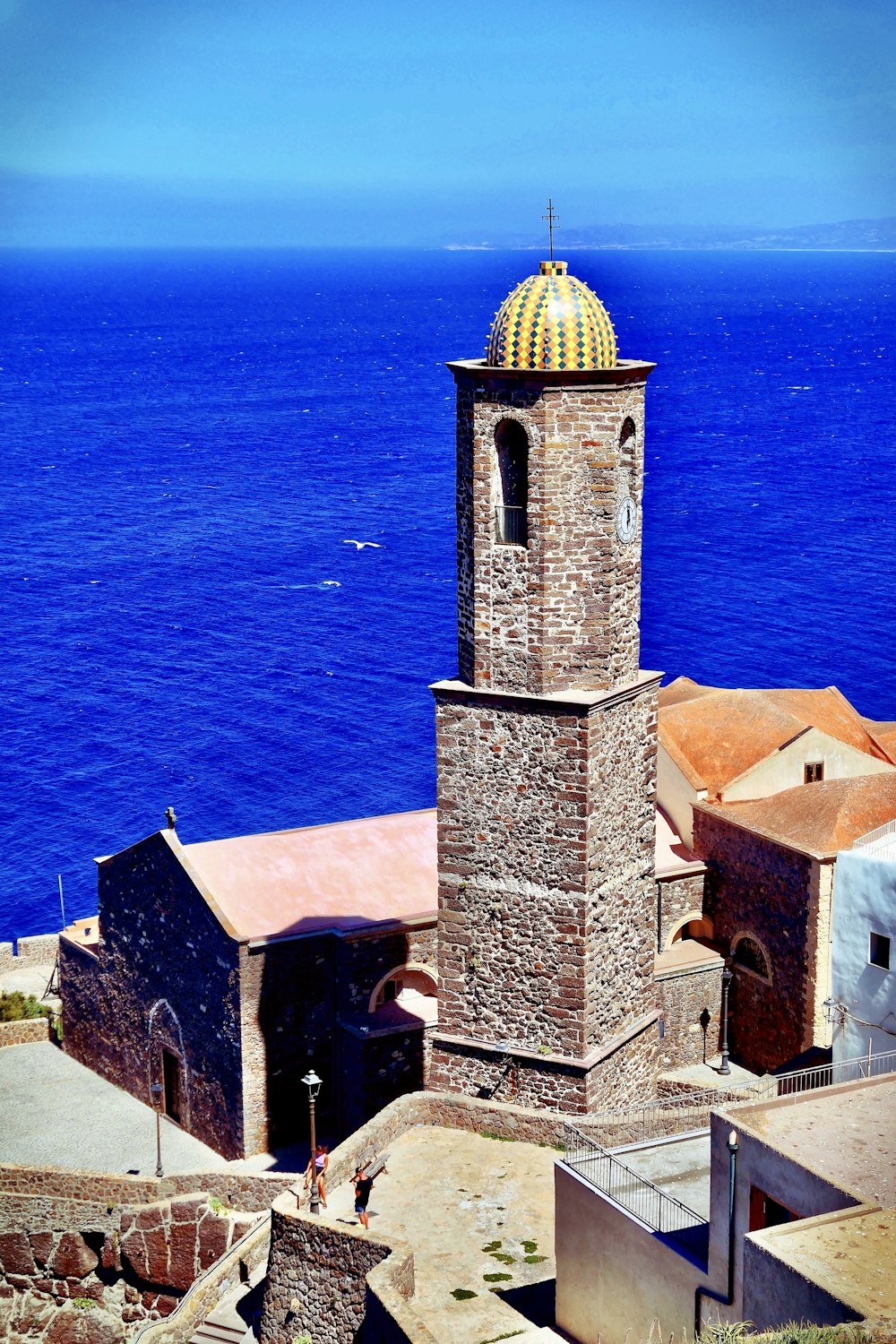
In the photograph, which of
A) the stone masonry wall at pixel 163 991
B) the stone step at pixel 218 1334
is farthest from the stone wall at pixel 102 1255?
the stone step at pixel 218 1334

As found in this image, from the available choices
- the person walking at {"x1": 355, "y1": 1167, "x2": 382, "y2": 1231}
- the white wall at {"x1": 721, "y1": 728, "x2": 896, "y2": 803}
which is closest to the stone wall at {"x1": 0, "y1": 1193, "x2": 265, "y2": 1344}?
the person walking at {"x1": 355, "y1": 1167, "x2": 382, "y2": 1231}

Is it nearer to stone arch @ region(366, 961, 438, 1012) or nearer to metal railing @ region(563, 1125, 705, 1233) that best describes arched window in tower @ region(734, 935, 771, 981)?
stone arch @ region(366, 961, 438, 1012)

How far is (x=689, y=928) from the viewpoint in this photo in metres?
34.5

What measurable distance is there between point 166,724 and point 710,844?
42.1 m

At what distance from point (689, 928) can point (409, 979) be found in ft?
18.9

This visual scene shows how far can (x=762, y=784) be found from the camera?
35.7 metres

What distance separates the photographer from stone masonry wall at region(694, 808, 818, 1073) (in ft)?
103

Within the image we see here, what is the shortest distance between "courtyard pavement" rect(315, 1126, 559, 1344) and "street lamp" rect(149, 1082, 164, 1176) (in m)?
6.87

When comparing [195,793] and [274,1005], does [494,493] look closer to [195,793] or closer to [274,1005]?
[274,1005]

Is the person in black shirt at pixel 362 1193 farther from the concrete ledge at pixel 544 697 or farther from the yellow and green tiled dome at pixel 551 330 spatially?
the yellow and green tiled dome at pixel 551 330

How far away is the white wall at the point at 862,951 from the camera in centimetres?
2855

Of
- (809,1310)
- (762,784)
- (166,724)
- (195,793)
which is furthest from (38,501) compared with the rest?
(809,1310)

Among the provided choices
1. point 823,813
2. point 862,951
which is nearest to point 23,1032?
point 823,813

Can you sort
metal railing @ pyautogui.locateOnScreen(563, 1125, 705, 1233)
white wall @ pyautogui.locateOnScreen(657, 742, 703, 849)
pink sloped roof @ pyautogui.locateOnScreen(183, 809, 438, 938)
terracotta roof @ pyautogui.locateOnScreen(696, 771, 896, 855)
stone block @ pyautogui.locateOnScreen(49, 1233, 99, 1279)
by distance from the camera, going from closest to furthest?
metal railing @ pyautogui.locateOnScreen(563, 1125, 705, 1233) → stone block @ pyautogui.locateOnScreen(49, 1233, 99, 1279) → terracotta roof @ pyautogui.locateOnScreen(696, 771, 896, 855) → pink sloped roof @ pyautogui.locateOnScreen(183, 809, 438, 938) → white wall @ pyautogui.locateOnScreen(657, 742, 703, 849)
